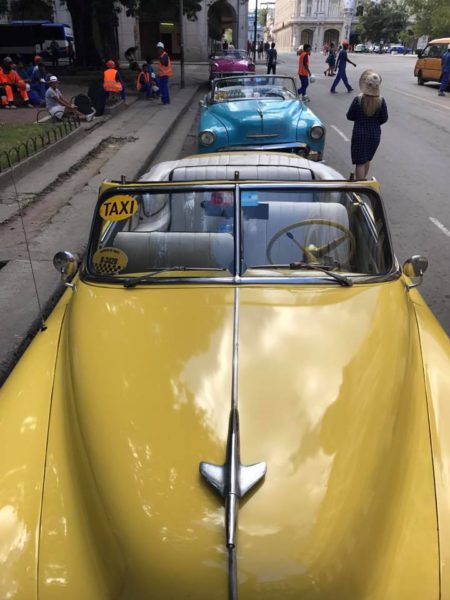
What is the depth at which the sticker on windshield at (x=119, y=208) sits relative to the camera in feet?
→ 10.0

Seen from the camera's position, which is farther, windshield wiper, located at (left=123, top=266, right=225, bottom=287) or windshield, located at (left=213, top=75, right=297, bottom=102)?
windshield, located at (left=213, top=75, right=297, bottom=102)

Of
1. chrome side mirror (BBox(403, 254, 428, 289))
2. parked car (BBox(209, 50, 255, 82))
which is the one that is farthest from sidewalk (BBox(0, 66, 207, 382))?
parked car (BBox(209, 50, 255, 82))

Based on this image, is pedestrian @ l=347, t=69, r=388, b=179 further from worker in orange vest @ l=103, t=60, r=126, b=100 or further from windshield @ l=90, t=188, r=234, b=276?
worker in orange vest @ l=103, t=60, r=126, b=100

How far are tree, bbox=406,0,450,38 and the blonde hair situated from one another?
54.2 meters

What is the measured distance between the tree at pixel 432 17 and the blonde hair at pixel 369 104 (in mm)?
54165

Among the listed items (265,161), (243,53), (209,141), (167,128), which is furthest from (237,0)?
(265,161)

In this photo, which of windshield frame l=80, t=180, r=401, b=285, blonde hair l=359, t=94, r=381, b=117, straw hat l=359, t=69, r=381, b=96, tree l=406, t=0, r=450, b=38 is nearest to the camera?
windshield frame l=80, t=180, r=401, b=285

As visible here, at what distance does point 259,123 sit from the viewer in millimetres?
8375

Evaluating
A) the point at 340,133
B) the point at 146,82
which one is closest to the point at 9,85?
the point at 146,82

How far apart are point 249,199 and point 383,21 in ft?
347

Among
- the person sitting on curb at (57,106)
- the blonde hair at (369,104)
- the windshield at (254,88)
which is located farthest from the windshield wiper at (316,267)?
the person sitting on curb at (57,106)

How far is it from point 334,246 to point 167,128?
1157 centimetres

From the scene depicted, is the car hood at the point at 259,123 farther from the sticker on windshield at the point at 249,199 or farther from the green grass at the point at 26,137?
the sticker on windshield at the point at 249,199

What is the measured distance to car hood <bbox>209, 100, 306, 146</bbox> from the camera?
8422mm
